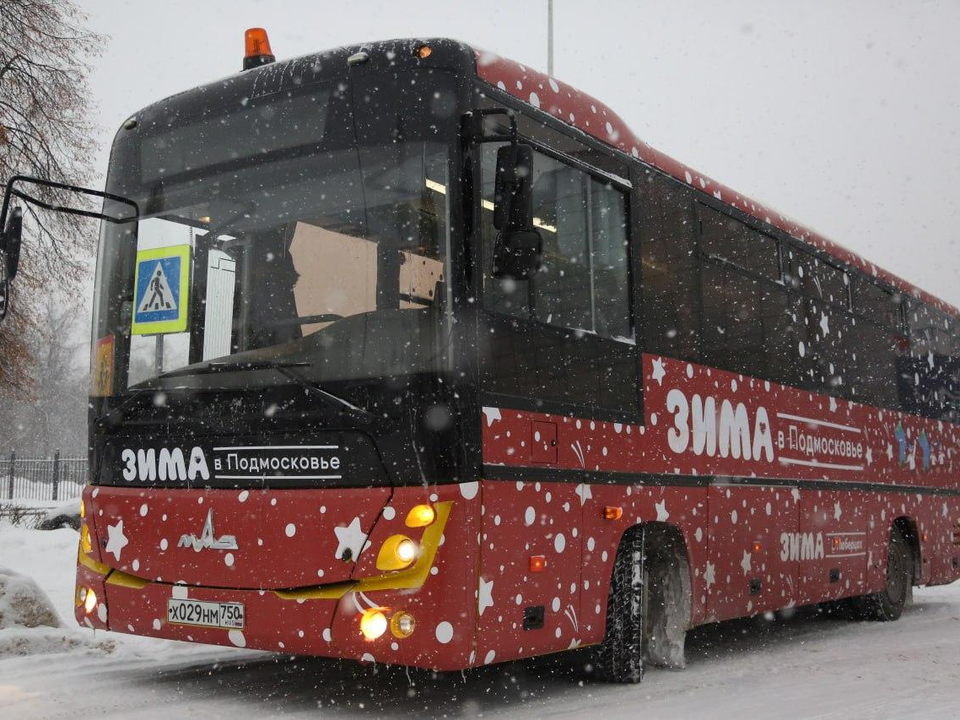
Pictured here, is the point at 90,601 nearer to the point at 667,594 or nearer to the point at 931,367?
the point at 667,594

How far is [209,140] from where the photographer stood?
682 cm

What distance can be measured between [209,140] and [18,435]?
6437 centimetres

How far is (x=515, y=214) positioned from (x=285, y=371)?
1.49 meters

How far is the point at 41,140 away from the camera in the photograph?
23500 millimetres

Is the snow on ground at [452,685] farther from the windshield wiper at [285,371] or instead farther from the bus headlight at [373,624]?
the windshield wiper at [285,371]

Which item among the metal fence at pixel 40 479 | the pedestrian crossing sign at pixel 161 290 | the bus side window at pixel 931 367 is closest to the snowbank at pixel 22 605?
the pedestrian crossing sign at pixel 161 290

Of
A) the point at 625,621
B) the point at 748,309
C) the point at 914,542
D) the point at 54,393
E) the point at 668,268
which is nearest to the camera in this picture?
the point at 625,621

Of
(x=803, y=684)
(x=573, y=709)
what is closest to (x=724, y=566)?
(x=803, y=684)

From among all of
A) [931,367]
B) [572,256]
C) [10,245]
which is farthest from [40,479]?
[572,256]

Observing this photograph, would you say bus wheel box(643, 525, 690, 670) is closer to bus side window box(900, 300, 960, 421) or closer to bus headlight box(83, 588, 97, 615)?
bus headlight box(83, 588, 97, 615)

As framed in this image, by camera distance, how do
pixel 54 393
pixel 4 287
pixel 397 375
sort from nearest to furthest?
pixel 397 375 → pixel 4 287 → pixel 54 393

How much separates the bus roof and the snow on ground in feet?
11.5

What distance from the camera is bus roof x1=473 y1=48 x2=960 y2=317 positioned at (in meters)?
6.73

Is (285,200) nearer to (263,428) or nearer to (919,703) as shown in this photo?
(263,428)
